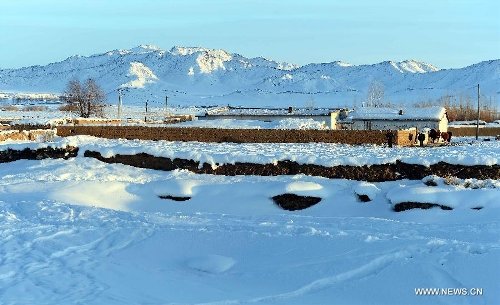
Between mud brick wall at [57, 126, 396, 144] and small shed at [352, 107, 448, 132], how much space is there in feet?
73.5

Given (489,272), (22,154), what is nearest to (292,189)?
→ (489,272)

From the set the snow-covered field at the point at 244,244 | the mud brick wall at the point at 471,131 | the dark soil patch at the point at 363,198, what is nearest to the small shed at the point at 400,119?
the mud brick wall at the point at 471,131

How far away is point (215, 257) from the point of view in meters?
11.8

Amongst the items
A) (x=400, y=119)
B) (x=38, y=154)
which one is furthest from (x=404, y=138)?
(x=38, y=154)

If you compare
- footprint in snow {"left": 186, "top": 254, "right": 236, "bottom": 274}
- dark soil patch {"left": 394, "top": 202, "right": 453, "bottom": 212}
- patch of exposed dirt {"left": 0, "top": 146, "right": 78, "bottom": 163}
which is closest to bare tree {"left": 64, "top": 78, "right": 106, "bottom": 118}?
patch of exposed dirt {"left": 0, "top": 146, "right": 78, "bottom": 163}

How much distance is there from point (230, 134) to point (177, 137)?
3.25 metres

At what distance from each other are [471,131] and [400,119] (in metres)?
13.1

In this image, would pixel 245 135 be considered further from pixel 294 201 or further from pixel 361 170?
pixel 294 201

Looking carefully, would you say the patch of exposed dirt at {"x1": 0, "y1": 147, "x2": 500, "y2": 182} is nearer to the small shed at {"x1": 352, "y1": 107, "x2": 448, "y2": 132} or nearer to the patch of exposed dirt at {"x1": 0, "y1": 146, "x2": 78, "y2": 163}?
the patch of exposed dirt at {"x1": 0, "y1": 146, "x2": 78, "y2": 163}

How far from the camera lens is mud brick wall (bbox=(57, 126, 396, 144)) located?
33.9 metres

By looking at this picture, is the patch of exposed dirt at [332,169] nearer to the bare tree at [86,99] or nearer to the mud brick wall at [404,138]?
the mud brick wall at [404,138]

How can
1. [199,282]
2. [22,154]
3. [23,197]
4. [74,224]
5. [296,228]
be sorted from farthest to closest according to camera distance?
[22,154]
[23,197]
[74,224]
[296,228]
[199,282]

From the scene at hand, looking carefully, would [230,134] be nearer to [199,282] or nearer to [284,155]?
[284,155]

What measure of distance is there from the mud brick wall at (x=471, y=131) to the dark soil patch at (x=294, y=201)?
50.2m
